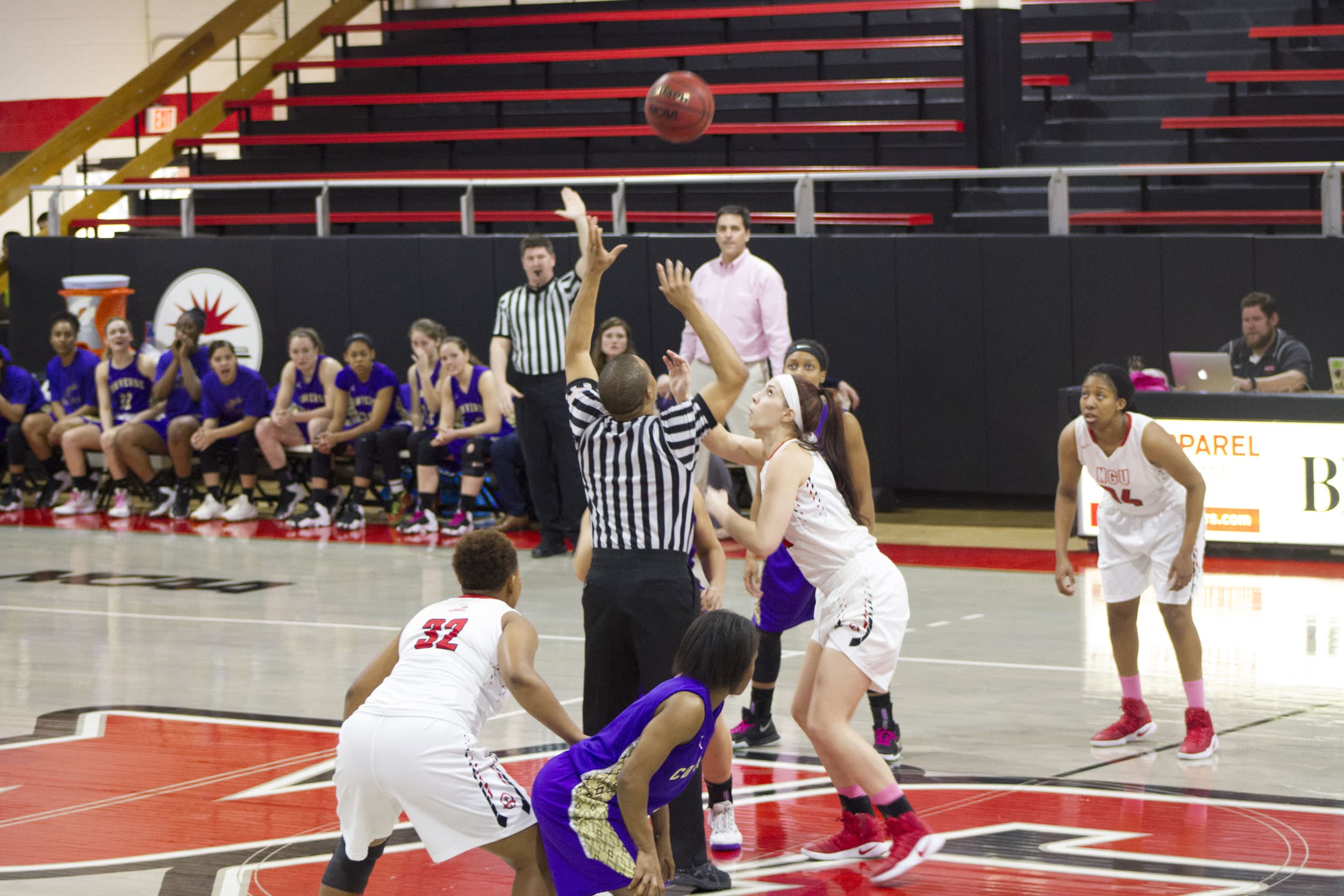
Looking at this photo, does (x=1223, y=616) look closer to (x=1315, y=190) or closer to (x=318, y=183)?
(x=1315, y=190)

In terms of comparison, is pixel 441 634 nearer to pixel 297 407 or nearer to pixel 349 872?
pixel 349 872

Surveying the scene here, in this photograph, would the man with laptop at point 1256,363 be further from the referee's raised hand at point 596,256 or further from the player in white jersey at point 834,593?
the referee's raised hand at point 596,256

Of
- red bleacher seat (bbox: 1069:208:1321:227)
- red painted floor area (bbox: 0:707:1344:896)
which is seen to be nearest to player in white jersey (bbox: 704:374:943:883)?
red painted floor area (bbox: 0:707:1344:896)

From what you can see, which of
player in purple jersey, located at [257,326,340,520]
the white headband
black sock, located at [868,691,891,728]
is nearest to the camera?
the white headband

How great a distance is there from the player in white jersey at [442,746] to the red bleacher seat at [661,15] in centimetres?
1333

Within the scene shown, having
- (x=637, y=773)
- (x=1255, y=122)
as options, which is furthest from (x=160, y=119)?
(x=637, y=773)

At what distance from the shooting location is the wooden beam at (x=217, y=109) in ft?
63.3

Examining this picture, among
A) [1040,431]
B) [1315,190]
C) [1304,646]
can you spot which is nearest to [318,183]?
[1040,431]

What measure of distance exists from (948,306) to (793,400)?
7434 mm

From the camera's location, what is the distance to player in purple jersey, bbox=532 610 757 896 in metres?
4.43

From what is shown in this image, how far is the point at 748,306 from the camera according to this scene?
38.3ft

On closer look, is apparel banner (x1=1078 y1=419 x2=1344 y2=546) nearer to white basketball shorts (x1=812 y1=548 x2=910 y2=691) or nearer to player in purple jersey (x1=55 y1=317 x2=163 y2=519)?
white basketball shorts (x1=812 y1=548 x2=910 y2=691)

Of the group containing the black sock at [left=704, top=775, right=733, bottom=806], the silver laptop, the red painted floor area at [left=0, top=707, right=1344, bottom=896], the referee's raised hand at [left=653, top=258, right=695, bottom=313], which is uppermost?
the referee's raised hand at [left=653, top=258, right=695, bottom=313]

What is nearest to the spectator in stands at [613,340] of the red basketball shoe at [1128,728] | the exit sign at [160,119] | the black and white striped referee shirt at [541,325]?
the black and white striped referee shirt at [541,325]
